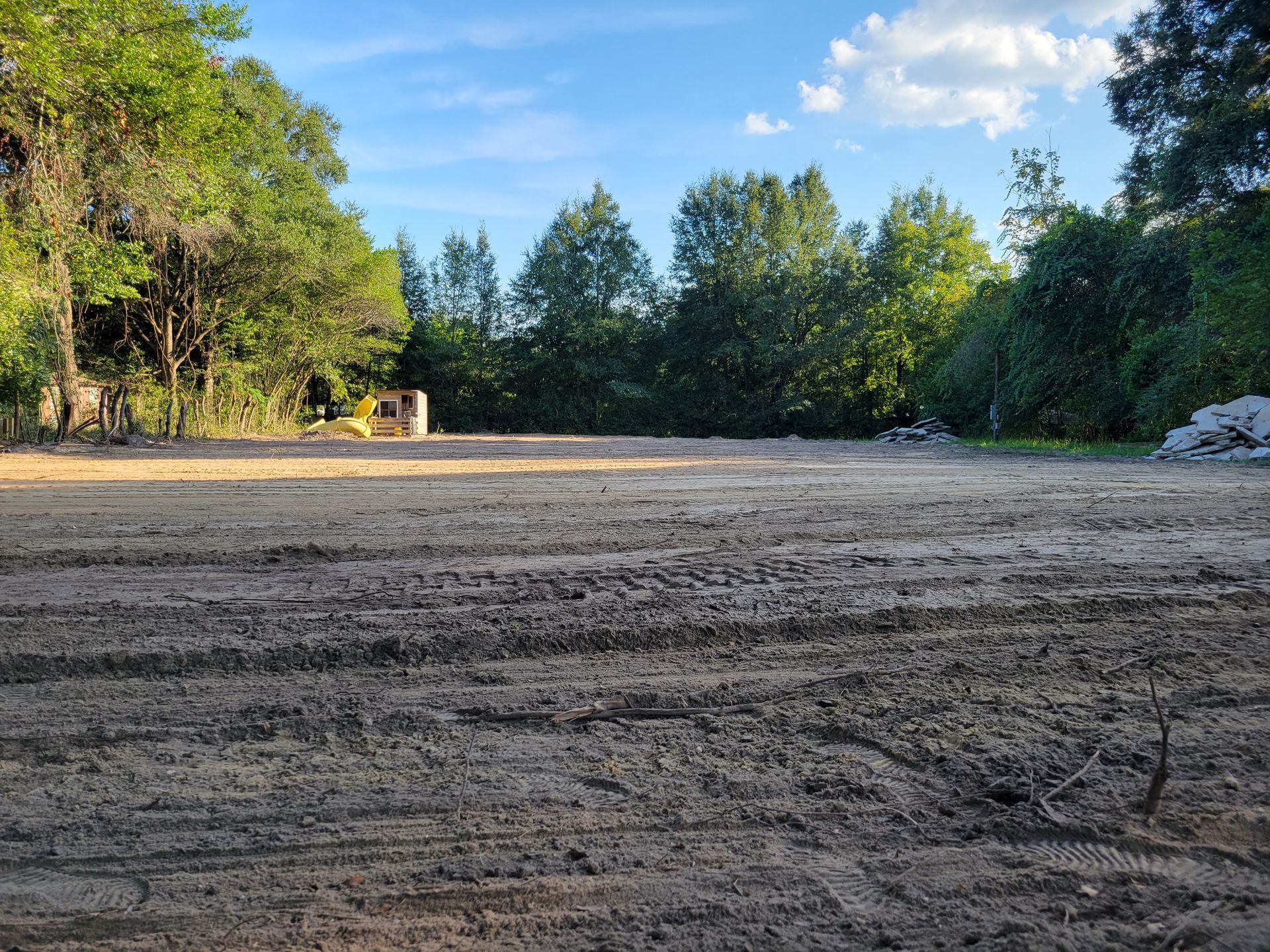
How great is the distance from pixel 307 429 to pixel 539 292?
1659 centimetres

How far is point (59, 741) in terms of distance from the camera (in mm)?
1942

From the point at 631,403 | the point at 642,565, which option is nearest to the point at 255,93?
the point at 631,403

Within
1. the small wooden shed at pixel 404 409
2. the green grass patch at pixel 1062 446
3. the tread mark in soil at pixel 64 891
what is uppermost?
the small wooden shed at pixel 404 409

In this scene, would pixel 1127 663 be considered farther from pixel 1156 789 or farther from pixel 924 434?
pixel 924 434

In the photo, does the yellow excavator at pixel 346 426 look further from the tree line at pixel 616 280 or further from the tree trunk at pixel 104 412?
the tree trunk at pixel 104 412

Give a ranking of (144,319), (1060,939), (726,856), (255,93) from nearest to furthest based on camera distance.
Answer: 1. (1060,939)
2. (726,856)
3. (144,319)
4. (255,93)

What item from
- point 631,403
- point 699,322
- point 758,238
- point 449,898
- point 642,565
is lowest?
point 449,898

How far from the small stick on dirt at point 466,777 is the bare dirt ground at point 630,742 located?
0.01 meters

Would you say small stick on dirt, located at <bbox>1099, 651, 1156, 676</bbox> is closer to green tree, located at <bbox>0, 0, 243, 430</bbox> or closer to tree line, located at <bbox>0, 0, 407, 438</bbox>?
tree line, located at <bbox>0, 0, 407, 438</bbox>

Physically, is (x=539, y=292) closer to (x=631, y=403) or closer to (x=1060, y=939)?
(x=631, y=403)

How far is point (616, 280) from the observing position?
122 ft

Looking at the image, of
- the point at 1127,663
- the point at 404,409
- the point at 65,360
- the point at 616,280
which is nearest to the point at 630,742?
the point at 1127,663

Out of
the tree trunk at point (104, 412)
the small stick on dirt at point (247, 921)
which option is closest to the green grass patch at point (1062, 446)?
the small stick on dirt at point (247, 921)

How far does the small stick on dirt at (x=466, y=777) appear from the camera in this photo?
1640mm
